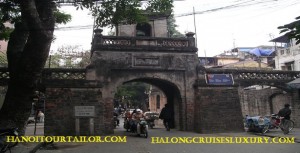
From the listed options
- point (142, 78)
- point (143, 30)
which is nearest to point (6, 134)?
point (142, 78)

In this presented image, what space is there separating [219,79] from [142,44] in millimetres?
4181

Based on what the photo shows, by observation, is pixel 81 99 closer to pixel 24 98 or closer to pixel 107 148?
pixel 107 148

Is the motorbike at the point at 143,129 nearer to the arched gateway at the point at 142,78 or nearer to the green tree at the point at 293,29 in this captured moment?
the arched gateway at the point at 142,78

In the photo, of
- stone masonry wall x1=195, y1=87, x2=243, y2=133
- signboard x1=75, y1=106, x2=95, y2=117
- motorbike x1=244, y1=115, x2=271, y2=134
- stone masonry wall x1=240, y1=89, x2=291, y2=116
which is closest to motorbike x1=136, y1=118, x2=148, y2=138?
signboard x1=75, y1=106, x2=95, y2=117

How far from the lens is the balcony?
14.1m

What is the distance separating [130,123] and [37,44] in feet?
25.5

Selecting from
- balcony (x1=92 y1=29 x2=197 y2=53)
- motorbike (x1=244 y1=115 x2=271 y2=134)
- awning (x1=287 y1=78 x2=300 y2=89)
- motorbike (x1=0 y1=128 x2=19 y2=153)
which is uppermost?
balcony (x1=92 y1=29 x2=197 y2=53)

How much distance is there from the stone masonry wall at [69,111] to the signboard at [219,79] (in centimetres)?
531

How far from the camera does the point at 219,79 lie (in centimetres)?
1462

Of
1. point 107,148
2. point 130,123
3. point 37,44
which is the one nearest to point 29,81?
point 37,44

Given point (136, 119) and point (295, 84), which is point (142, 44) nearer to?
point (136, 119)

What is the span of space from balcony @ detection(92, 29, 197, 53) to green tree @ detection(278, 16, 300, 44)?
8682mm

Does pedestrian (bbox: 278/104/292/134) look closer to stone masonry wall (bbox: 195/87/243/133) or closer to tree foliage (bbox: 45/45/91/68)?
stone masonry wall (bbox: 195/87/243/133)

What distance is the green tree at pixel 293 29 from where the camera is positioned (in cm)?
600
